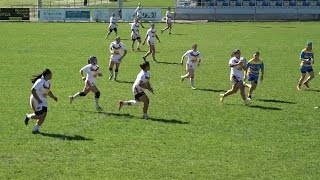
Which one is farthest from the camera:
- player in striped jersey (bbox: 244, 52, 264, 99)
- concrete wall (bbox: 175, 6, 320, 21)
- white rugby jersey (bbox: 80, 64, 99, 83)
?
concrete wall (bbox: 175, 6, 320, 21)

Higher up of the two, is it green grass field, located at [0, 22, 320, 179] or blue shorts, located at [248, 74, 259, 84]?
blue shorts, located at [248, 74, 259, 84]

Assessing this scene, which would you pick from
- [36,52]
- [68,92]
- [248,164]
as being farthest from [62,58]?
[248,164]

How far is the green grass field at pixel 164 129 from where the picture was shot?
13.1 m

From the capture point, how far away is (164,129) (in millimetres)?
16750

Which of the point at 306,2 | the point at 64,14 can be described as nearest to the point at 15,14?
the point at 64,14

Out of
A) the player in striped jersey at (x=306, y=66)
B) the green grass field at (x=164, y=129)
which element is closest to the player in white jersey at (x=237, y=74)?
the green grass field at (x=164, y=129)

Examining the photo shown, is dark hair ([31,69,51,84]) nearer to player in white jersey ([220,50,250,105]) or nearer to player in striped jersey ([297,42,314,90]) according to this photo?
player in white jersey ([220,50,250,105])

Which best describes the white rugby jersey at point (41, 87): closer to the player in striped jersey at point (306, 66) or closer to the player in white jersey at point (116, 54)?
the player in white jersey at point (116, 54)

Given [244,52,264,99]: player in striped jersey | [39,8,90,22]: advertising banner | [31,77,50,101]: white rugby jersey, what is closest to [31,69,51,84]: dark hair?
[31,77,50,101]: white rugby jersey

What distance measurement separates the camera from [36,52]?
3534cm

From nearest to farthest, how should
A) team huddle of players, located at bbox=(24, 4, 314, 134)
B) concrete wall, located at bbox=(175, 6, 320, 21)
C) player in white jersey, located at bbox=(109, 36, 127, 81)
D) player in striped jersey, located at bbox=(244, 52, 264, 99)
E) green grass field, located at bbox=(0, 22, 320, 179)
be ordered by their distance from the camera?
green grass field, located at bbox=(0, 22, 320, 179) → team huddle of players, located at bbox=(24, 4, 314, 134) → player in striped jersey, located at bbox=(244, 52, 264, 99) → player in white jersey, located at bbox=(109, 36, 127, 81) → concrete wall, located at bbox=(175, 6, 320, 21)

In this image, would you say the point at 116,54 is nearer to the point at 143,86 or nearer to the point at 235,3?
the point at 143,86

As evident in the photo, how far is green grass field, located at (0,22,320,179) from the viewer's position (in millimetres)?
13078

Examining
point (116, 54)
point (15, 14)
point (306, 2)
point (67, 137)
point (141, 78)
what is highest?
point (306, 2)
